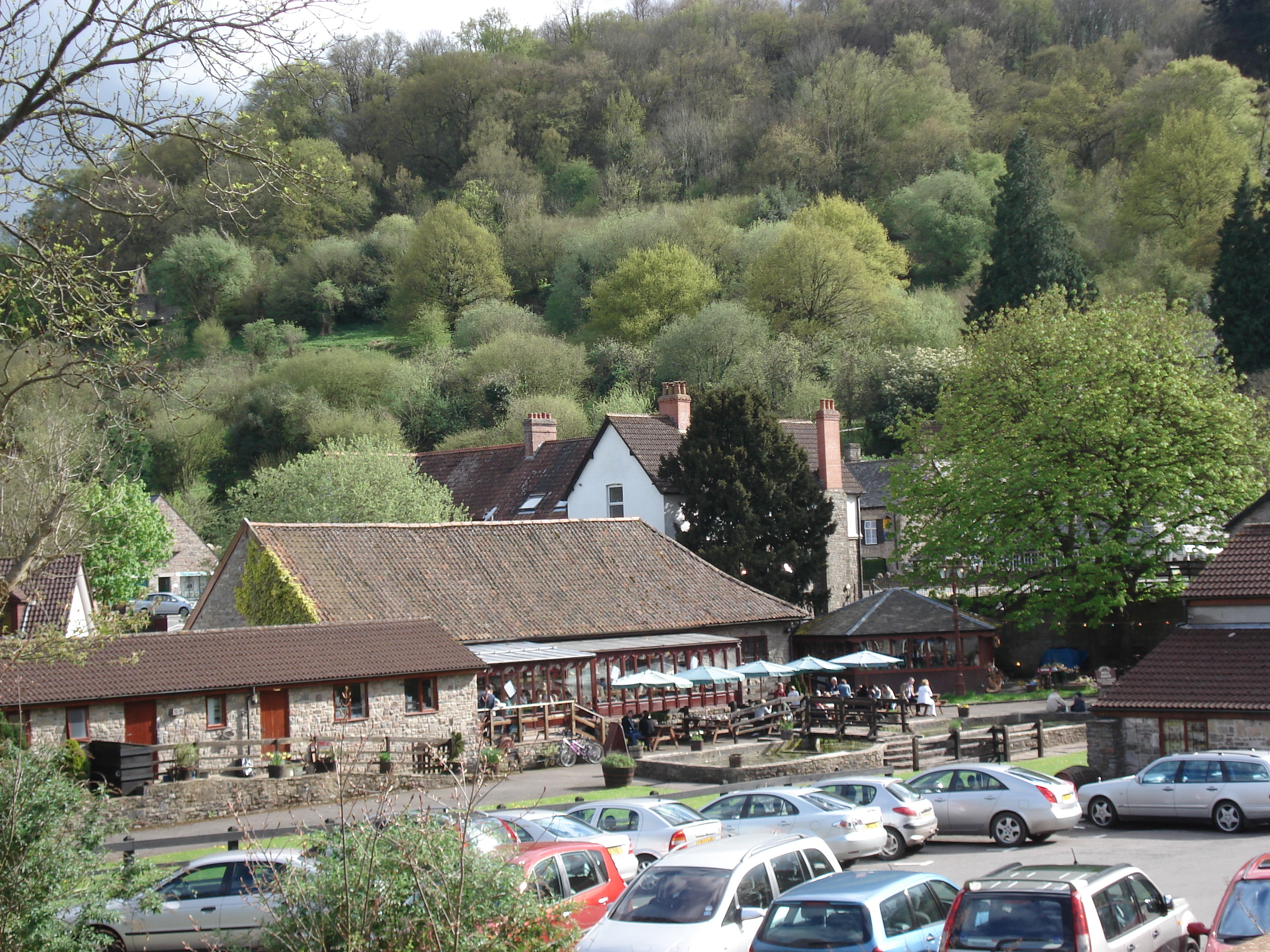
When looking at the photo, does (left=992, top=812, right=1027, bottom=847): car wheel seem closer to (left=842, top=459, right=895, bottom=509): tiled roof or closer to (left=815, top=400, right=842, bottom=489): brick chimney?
(left=815, top=400, right=842, bottom=489): brick chimney

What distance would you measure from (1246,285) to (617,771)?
144 feet

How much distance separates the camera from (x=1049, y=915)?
10.3m

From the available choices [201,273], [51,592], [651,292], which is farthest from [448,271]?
[51,592]

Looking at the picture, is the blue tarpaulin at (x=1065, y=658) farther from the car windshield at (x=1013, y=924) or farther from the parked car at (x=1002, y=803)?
the car windshield at (x=1013, y=924)

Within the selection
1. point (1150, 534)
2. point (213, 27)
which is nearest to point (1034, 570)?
point (1150, 534)

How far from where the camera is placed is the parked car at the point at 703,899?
37.3ft

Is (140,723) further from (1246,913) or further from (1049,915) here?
(1246,913)

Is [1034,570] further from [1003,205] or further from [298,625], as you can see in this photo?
[1003,205]

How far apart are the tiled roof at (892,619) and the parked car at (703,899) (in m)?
30.4

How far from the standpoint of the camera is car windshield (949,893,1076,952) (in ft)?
33.3

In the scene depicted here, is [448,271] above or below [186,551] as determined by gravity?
above

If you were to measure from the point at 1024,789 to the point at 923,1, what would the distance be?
377 feet

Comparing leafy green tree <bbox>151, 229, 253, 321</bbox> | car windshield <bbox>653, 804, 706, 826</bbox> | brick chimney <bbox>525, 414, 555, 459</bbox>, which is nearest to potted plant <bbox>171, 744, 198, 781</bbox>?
car windshield <bbox>653, 804, 706, 826</bbox>

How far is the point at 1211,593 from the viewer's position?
25.2 m
